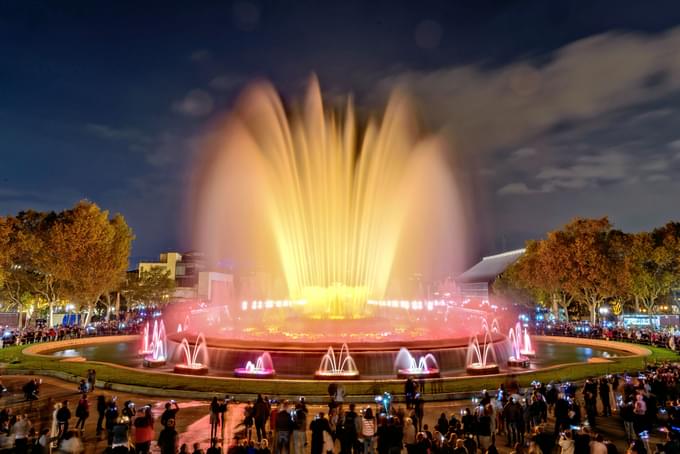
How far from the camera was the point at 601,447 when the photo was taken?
9.91 metres

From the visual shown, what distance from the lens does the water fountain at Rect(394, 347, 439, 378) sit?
24219mm

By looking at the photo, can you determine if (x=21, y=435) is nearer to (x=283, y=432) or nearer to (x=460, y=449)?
(x=283, y=432)

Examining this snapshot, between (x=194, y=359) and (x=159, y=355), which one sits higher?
(x=194, y=359)

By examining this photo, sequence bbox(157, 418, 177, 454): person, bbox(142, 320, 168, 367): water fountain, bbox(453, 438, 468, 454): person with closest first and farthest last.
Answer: bbox(453, 438, 468, 454): person < bbox(157, 418, 177, 454): person < bbox(142, 320, 168, 367): water fountain

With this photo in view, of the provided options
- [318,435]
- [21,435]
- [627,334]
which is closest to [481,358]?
[318,435]

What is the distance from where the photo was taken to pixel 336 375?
2350cm

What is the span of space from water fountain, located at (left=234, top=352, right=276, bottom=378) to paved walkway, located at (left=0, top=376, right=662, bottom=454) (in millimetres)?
4477

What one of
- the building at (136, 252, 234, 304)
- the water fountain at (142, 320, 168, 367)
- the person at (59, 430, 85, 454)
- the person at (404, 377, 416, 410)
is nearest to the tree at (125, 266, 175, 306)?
the building at (136, 252, 234, 304)

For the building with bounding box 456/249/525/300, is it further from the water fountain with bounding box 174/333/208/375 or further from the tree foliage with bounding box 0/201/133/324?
the water fountain with bounding box 174/333/208/375

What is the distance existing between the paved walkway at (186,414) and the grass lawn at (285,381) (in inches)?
50.1

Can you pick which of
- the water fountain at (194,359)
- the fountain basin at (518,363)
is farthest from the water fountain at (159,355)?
the fountain basin at (518,363)

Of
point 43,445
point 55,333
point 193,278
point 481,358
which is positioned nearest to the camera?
point 43,445

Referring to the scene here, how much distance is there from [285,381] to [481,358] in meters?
12.4

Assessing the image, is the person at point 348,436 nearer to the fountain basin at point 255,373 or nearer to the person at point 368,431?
the person at point 368,431
